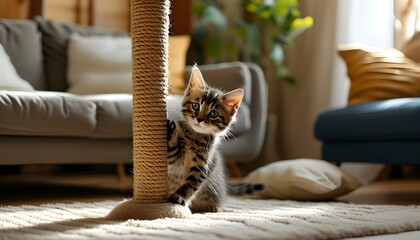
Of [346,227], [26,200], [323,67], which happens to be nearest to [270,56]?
[323,67]

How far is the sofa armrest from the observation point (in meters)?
2.81

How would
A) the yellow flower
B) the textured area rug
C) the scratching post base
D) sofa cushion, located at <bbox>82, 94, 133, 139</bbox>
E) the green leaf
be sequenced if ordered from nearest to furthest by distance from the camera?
the textured area rug → the scratching post base → sofa cushion, located at <bbox>82, 94, 133, 139</bbox> → the yellow flower → the green leaf

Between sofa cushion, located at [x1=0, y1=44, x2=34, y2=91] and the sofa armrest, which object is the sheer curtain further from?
sofa cushion, located at [x1=0, y1=44, x2=34, y2=91]

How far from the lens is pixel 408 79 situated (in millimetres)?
2537

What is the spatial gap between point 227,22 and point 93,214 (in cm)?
266

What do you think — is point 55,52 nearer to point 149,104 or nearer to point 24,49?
point 24,49

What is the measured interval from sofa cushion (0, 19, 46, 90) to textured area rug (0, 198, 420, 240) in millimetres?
1096

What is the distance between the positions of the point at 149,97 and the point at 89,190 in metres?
1.36

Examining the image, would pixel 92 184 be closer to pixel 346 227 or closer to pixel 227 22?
pixel 227 22

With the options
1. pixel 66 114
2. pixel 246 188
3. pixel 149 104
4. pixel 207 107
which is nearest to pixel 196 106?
pixel 207 107

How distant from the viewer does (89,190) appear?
2.90 metres

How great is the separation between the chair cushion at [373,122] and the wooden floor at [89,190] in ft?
0.83

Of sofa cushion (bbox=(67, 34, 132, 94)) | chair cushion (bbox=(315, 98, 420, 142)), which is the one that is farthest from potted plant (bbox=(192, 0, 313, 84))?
chair cushion (bbox=(315, 98, 420, 142))

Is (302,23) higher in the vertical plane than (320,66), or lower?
higher
